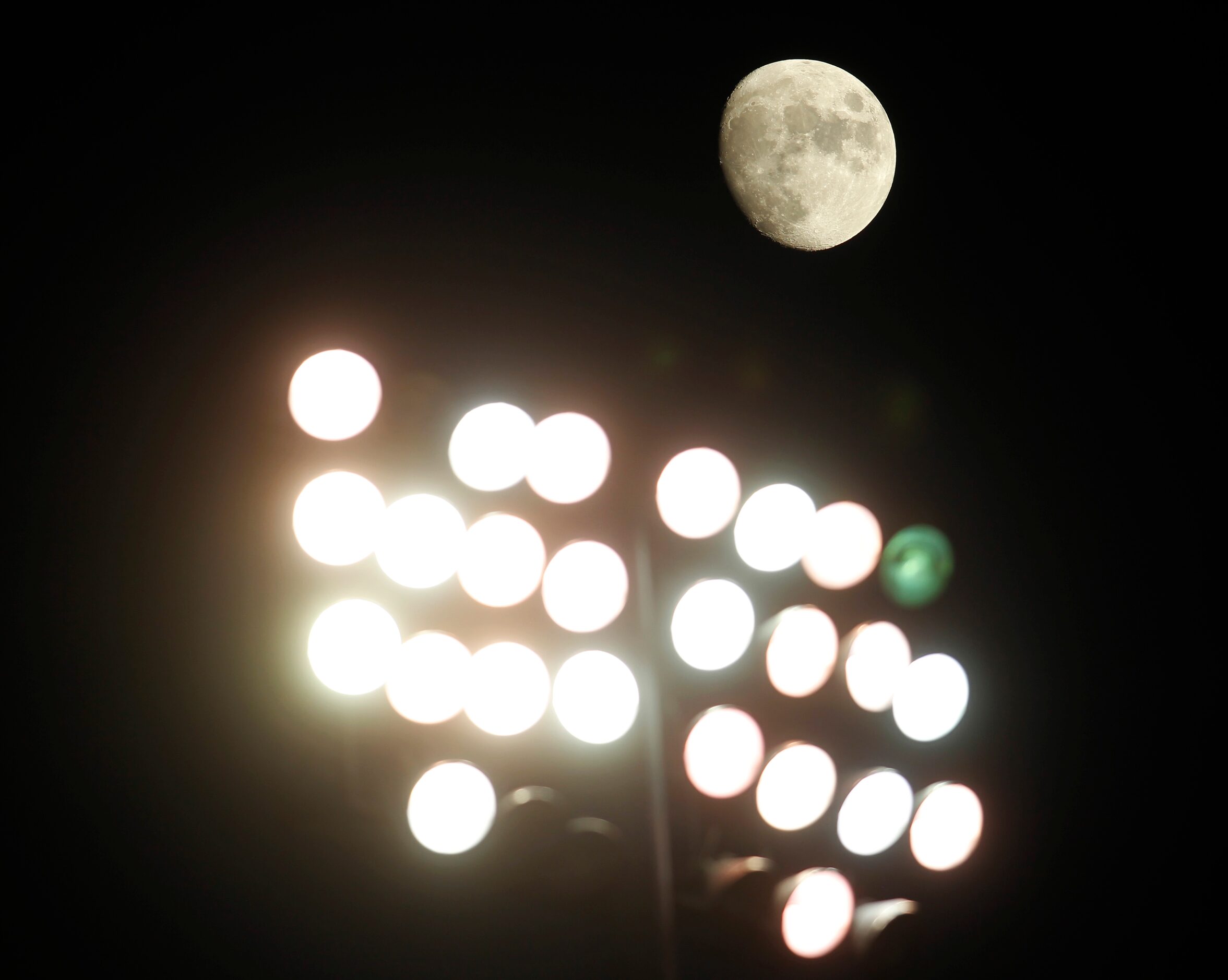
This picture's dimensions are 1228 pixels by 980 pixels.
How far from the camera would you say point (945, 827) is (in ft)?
6.41

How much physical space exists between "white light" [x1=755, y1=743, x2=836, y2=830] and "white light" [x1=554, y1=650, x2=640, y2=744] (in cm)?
32

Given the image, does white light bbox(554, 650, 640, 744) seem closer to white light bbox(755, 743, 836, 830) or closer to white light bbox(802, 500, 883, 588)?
white light bbox(755, 743, 836, 830)

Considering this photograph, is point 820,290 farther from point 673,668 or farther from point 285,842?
point 285,842

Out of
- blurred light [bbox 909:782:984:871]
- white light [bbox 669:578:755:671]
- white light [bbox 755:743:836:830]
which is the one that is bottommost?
blurred light [bbox 909:782:984:871]

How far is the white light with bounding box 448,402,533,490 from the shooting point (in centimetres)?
170

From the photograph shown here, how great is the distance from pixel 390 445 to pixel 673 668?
70 centimetres

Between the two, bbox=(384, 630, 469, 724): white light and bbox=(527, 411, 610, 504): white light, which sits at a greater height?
bbox=(527, 411, 610, 504): white light

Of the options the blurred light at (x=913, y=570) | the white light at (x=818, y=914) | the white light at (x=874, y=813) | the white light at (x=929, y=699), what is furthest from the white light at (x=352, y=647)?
the blurred light at (x=913, y=570)

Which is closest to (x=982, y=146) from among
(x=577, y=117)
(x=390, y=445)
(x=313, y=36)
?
(x=577, y=117)

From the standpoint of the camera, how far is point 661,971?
1771mm

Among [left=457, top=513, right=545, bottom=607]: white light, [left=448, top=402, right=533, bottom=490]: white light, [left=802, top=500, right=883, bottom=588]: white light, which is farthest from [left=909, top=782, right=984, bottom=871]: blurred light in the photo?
[left=448, top=402, right=533, bottom=490]: white light

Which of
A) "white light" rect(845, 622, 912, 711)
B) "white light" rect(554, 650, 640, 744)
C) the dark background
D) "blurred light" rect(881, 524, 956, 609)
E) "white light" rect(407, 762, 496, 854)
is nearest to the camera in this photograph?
"white light" rect(407, 762, 496, 854)

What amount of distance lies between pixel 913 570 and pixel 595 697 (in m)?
0.97

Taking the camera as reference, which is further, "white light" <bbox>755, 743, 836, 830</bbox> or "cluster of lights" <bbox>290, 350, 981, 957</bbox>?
"white light" <bbox>755, 743, 836, 830</bbox>
